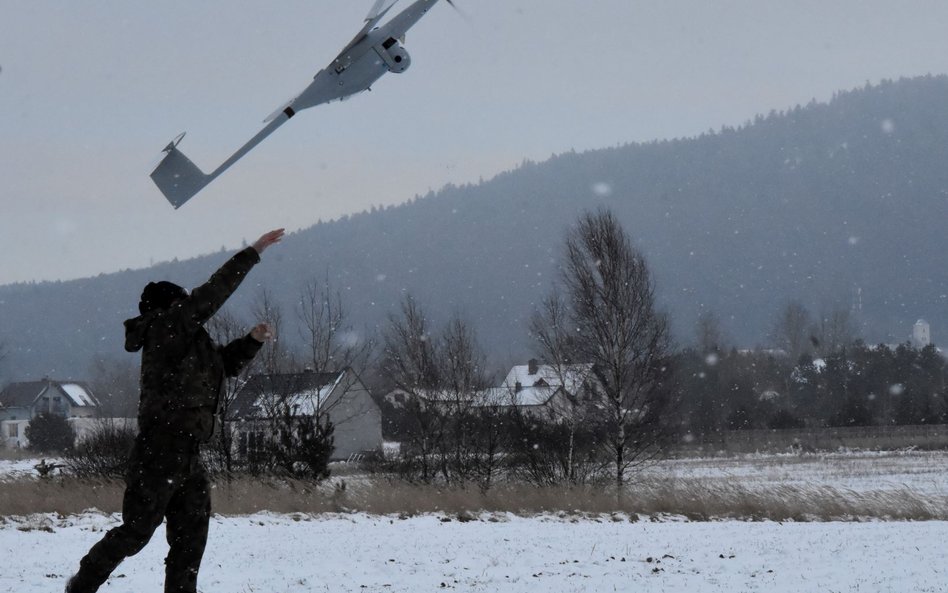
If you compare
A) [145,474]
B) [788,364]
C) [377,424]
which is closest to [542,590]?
[145,474]

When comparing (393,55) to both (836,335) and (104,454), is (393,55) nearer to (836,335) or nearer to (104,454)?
(104,454)

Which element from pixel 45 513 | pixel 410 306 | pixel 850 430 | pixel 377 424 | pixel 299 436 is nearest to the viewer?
pixel 45 513

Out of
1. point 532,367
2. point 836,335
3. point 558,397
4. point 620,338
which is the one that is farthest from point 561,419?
point 836,335

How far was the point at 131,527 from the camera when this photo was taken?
6.02 m

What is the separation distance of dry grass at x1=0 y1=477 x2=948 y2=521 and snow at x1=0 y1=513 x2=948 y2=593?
3.92 feet

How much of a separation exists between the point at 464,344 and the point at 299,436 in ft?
45.7

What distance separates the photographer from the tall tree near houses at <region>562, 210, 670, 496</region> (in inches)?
1149

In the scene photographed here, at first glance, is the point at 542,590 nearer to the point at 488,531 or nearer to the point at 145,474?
the point at 145,474

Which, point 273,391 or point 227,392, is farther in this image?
point 273,391

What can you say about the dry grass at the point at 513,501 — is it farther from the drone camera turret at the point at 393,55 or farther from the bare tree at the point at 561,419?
the drone camera turret at the point at 393,55

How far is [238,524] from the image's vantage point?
598 inches

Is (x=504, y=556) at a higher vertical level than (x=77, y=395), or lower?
lower

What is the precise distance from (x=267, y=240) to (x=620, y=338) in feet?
78.9

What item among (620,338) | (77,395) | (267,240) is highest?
(77,395)
